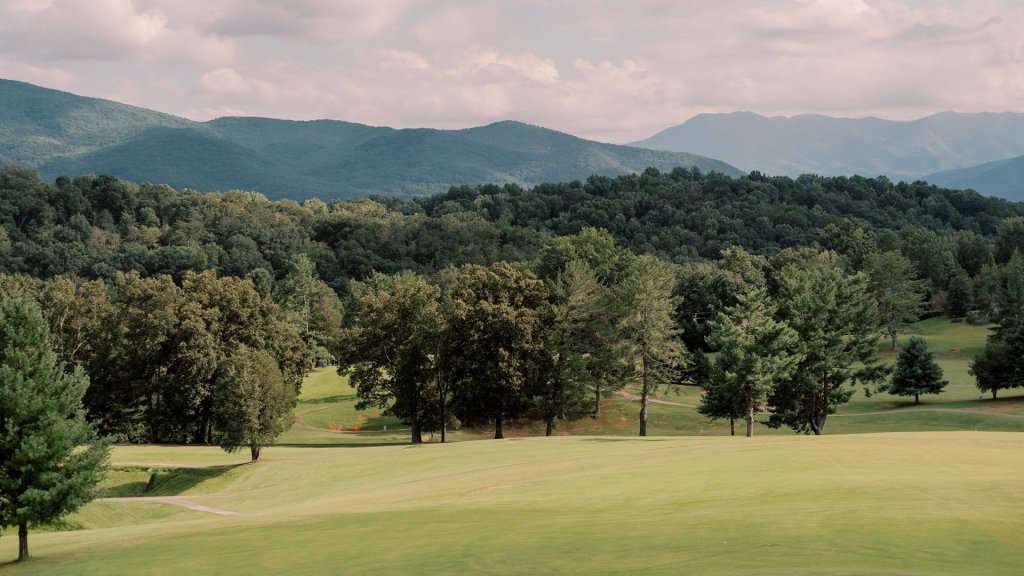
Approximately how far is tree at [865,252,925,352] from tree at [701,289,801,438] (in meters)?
54.0

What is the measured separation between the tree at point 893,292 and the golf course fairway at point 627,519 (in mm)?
68963

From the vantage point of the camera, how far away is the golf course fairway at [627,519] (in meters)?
20.0

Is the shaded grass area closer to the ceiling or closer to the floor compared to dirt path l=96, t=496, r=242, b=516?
closer to the ceiling

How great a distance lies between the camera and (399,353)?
212 feet

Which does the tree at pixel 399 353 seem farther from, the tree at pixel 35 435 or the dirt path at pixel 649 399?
the tree at pixel 35 435

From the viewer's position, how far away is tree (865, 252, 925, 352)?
106875mm

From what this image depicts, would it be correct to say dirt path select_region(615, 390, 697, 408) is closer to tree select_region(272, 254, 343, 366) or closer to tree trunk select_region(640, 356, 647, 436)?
tree trunk select_region(640, 356, 647, 436)

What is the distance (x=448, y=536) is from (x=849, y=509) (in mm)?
10427

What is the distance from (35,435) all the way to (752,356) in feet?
132

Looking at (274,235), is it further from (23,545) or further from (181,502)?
(23,545)

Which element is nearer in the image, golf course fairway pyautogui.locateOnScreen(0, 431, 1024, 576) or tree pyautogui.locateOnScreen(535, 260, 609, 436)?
golf course fairway pyautogui.locateOnScreen(0, 431, 1024, 576)

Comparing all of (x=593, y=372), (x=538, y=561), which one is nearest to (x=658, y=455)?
(x=538, y=561)

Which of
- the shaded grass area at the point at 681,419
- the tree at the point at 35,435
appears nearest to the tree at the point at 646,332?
the shaded grass area at the point at 681,419

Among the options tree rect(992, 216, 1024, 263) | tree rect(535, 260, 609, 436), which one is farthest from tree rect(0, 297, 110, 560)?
tree rect(992, 216, 1024, 263)
